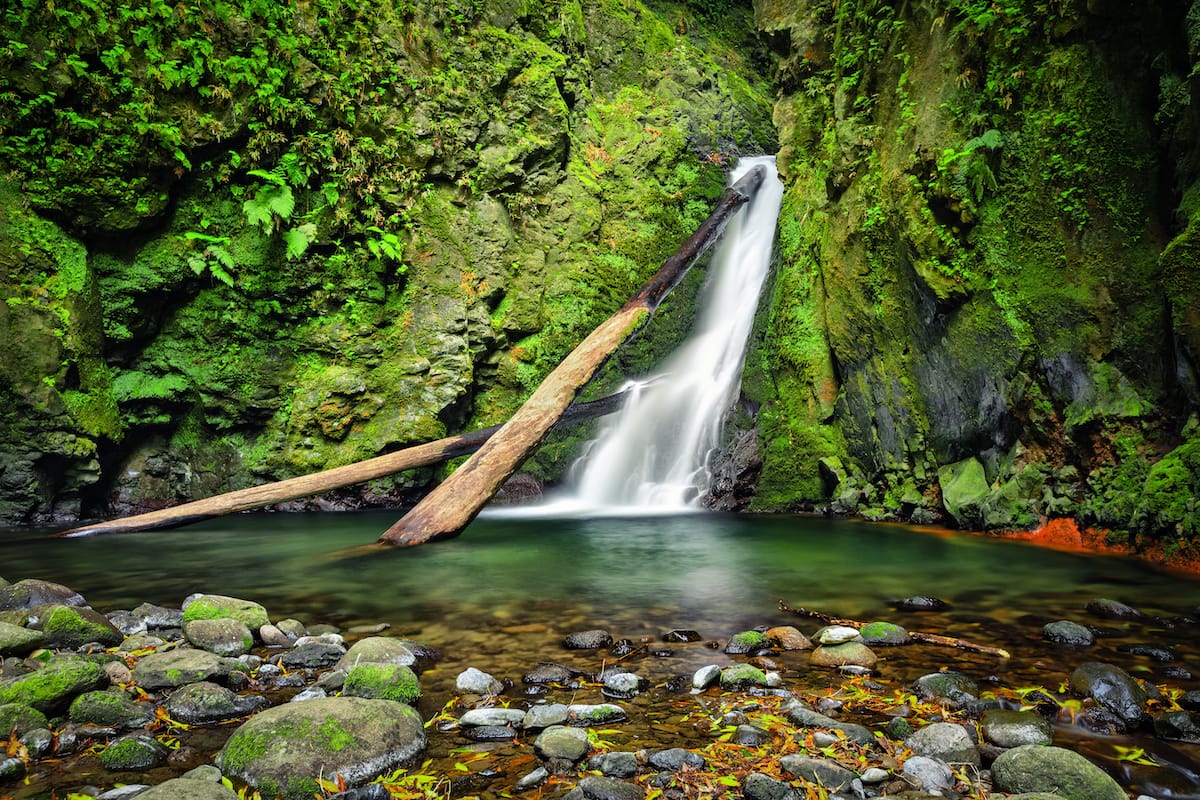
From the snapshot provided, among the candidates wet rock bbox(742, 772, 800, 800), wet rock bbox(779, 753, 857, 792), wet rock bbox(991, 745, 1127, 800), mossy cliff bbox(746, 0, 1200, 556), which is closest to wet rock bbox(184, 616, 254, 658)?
wet rock bbox(742, 772, 800, 800)

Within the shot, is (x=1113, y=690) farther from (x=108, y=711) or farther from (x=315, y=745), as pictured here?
(x=108, y=711)

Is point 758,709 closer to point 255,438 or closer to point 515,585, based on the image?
point 515,585

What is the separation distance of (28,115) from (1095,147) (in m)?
13.5

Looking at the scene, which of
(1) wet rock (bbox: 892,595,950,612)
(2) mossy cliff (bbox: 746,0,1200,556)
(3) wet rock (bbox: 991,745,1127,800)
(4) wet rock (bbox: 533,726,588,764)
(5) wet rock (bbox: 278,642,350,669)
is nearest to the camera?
(3) wet rock (bbox: 991,745,1127,800)

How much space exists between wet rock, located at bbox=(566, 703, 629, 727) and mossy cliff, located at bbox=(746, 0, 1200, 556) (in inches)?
223

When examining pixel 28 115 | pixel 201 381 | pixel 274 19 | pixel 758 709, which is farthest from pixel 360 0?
pixel 758 709

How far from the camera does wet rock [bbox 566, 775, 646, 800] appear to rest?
2033 mm

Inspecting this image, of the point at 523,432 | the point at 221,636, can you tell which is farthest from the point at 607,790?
the point at 523,432

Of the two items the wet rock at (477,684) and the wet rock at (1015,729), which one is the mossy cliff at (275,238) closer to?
the wet rock at (477,684)

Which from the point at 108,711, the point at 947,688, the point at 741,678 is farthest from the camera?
the point at 741,678

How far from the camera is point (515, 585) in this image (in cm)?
530

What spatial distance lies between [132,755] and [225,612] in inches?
65.2

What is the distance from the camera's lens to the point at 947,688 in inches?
111

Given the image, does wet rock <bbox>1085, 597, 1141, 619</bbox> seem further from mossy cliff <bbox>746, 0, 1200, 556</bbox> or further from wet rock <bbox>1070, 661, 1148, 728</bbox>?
mossy cliff <bbox>746, 0, 1200, 556</bbox>
